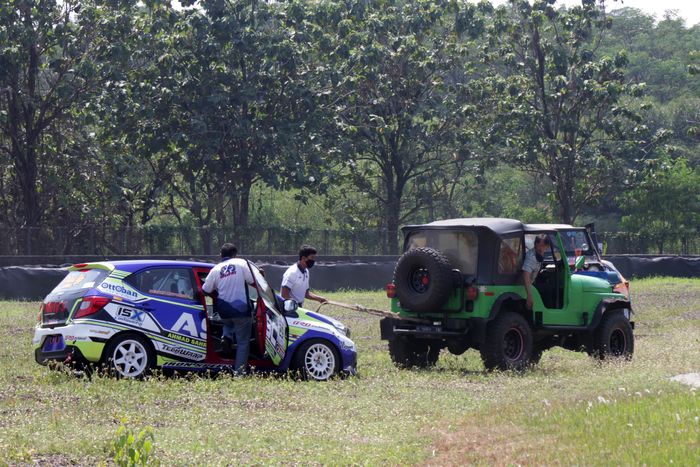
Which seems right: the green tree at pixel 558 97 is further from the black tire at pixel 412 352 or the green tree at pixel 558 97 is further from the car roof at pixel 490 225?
the car roof at pixel 490 225

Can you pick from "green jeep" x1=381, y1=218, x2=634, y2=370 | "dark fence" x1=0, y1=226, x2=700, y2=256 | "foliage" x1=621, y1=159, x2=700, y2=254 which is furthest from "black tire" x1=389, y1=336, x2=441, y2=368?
"foliage" x1=621, y1=159, x2=700, y2=254

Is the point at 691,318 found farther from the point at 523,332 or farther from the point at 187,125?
the point at 187,125

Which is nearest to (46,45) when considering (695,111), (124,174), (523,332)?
(124,174)

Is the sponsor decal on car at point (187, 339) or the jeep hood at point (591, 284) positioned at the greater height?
the jeep hood at point (591, 284)

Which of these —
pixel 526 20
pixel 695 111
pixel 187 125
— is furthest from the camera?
pixel 695 111

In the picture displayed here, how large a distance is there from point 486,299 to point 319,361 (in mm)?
2373

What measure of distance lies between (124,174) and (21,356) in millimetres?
20570

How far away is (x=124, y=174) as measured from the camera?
35156mm

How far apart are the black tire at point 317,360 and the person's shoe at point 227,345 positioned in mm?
777

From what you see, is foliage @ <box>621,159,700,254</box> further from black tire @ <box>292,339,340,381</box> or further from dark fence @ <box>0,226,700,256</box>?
black tire @ <box>292,339,340,381</box>

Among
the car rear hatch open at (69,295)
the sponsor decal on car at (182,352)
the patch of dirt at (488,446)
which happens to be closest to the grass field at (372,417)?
the patch of dirt at (488,446)

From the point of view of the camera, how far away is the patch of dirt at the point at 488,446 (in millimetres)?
8461

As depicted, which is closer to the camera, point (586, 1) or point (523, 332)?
point (523, 332)

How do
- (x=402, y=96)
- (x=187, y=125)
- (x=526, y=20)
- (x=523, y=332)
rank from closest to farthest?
(x=523, y=332) → (x=187, y=125) → (x=402, y=96) → (x=526, y=20)
